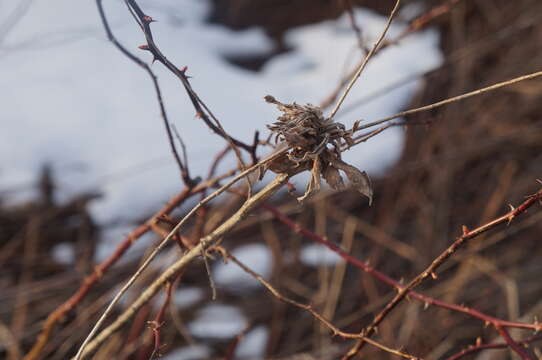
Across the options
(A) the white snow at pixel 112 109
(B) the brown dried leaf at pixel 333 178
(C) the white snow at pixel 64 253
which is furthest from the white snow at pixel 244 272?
(B) the brown dried leaf at pixel 333 178

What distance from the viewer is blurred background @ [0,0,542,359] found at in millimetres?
1250

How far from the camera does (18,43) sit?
134 cm

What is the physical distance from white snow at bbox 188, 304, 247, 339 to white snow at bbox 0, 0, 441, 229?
13.1 inches

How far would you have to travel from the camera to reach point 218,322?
1325mm

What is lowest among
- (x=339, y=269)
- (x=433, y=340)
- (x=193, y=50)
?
(x=433, y=340)

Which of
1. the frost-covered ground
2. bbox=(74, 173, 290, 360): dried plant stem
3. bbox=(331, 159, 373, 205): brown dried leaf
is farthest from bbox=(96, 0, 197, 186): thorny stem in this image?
the frost-covered ground

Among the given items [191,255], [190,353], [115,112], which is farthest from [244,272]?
[191,255]

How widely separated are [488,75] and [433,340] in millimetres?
971

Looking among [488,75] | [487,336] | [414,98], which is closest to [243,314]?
[487,336]

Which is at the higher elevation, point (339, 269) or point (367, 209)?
point (367, 209)

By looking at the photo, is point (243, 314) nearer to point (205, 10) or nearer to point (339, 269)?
point (339, 269)

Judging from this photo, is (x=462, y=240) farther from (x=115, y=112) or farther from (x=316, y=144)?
(x=115, y=112)

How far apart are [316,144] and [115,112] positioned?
111 cm

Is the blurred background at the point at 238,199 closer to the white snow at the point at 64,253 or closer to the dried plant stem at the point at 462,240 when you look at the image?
the white snow at the point at 64,253
